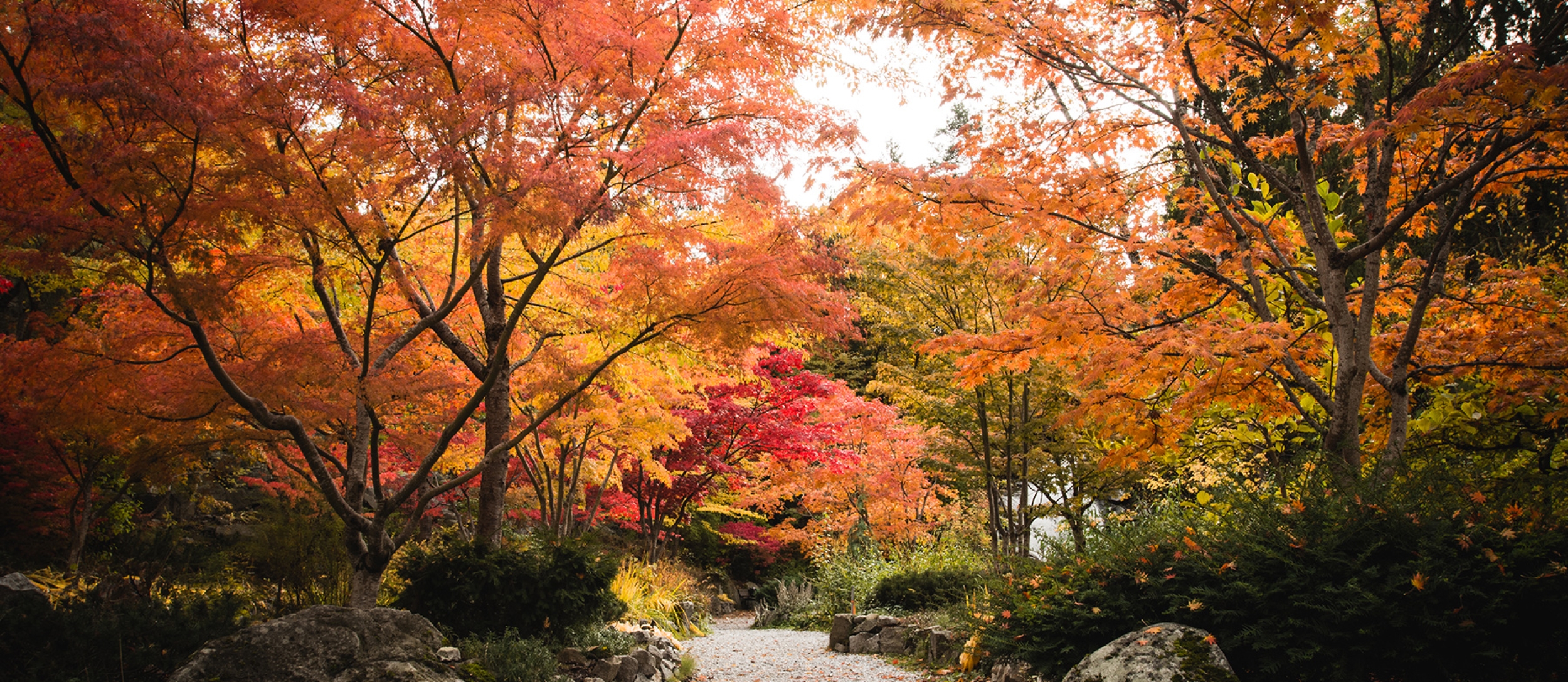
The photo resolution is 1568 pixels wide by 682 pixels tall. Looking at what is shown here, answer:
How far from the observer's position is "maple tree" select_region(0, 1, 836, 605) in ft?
12.6

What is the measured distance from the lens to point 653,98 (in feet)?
16.8

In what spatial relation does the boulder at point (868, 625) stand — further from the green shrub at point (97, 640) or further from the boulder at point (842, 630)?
the green shrub at point (97, 640)

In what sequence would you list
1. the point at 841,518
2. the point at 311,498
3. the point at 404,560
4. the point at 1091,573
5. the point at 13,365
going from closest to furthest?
the point at 1091,573
the point at 13,365
the point at 404,560
the point at 311,498
the point at 841,518

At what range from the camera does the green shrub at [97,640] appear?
12.5ft

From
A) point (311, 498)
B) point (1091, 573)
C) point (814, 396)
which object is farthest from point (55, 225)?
point (814, 396)

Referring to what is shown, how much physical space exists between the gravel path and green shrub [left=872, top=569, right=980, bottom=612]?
1.08 m

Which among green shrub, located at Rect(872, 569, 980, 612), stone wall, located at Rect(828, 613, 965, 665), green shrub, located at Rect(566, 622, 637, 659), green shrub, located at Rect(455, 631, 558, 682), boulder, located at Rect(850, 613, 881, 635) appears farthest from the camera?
green shrub, located at Rect(872, 569, 980, 612)

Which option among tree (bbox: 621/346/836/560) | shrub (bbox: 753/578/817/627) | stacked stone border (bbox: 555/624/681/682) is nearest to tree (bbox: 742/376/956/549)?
tree (bbox: 621/346/836/560)

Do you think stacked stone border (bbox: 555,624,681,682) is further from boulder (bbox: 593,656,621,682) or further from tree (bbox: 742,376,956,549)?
tree (bbox: 742,376,956,549)

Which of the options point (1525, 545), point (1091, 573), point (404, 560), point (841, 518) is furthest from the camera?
point (841, 518)

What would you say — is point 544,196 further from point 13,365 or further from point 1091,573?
point 13,365

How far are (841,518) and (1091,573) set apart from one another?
391 inches

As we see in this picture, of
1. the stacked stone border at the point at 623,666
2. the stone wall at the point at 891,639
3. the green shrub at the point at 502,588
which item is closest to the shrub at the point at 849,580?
the stone wall at the point at 891,639

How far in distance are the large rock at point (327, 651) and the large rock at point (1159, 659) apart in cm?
372
